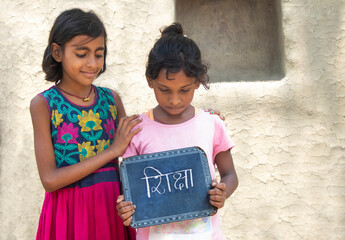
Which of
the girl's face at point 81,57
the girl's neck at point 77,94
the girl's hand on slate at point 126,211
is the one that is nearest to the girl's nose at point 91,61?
the girl's face at point 81,57

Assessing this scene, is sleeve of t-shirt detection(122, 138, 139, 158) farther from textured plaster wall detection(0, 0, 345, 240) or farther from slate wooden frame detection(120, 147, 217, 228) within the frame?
textured plaster wall detection(0, 0, 345, 240)

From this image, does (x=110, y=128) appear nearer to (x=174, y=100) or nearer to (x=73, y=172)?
(x=73, y=172)

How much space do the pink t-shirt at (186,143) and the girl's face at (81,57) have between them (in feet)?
1.15

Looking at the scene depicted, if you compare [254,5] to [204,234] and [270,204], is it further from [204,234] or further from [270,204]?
[204,234]

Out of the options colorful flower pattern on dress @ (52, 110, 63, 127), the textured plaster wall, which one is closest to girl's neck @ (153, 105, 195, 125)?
colorful flower pattern on dress @ (52, 110, 63, 127)

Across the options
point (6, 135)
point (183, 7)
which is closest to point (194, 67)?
point (183, 7)

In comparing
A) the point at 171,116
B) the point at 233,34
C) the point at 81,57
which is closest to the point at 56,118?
the point at 81,57

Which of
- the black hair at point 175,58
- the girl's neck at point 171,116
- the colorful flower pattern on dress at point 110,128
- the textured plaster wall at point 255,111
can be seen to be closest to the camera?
the black hair at point 175,58

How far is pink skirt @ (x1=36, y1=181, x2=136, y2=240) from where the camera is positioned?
176cm

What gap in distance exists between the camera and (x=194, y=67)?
1.57 meters

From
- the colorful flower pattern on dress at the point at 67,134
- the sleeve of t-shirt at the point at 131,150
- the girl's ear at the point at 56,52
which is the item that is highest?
the girl's ear at the point at 56,52

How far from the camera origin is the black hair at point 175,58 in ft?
5.09

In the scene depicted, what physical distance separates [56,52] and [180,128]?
2.31 feet

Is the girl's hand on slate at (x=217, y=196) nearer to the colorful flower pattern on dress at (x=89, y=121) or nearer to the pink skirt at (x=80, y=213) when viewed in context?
the pink skirt at (x=80, y=213)
